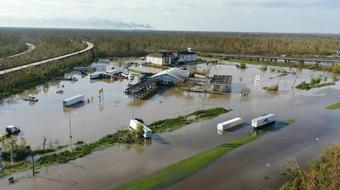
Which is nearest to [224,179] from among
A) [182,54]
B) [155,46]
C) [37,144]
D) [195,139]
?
[195,139]

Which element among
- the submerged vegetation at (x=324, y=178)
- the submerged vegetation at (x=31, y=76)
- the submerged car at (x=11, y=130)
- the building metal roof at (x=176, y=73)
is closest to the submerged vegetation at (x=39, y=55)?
the submerged vegetation at (x=31, y=76)

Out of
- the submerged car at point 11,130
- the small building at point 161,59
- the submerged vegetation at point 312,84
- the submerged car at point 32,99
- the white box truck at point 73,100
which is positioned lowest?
the submerged car at point 11,130

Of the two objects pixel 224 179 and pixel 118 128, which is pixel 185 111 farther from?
pixel 224 179

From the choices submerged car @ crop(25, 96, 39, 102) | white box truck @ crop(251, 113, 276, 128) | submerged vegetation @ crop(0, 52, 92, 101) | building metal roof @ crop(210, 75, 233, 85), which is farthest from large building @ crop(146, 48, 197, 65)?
white box truck @ crop(251, 113, 276, 128)

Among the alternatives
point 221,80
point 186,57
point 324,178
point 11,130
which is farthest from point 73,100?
point 186,57

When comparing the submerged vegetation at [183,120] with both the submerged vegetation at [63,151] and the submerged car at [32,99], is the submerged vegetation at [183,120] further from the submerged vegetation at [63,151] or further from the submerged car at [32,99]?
the submerged car at [32,99]

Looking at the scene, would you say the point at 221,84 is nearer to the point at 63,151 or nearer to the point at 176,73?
the point at 176,73
